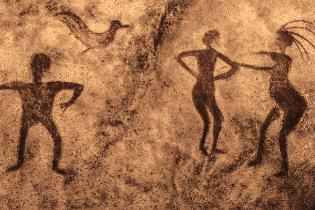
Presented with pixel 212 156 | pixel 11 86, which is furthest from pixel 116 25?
pixel 212 156

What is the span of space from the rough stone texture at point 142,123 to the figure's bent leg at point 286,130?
0.11ft

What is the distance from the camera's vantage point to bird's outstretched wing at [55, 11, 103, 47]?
7.79 ft

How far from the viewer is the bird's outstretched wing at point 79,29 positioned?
2.37 metres

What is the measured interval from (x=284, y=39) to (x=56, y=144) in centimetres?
156

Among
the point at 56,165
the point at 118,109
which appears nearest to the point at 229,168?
the point at 118,109

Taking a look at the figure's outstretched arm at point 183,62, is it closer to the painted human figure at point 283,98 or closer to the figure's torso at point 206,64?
the figure's torso at point 206,64

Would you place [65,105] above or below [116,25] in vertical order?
below

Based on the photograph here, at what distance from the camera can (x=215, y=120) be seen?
7.45ft

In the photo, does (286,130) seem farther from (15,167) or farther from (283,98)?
(15,167)

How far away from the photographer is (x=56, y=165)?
220 centimetres

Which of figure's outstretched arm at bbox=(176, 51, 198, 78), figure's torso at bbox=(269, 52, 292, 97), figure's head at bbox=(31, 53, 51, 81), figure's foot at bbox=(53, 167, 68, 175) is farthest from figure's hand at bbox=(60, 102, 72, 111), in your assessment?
figure's torso at bbox=(269, 52, 292, 97)

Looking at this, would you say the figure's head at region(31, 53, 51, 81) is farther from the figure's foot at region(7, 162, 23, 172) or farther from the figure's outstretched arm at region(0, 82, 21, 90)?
the figure's foot at region(7, 162, 23, 172)

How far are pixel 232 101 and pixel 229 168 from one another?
0.40 m

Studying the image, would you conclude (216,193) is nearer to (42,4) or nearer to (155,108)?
(155,108)
